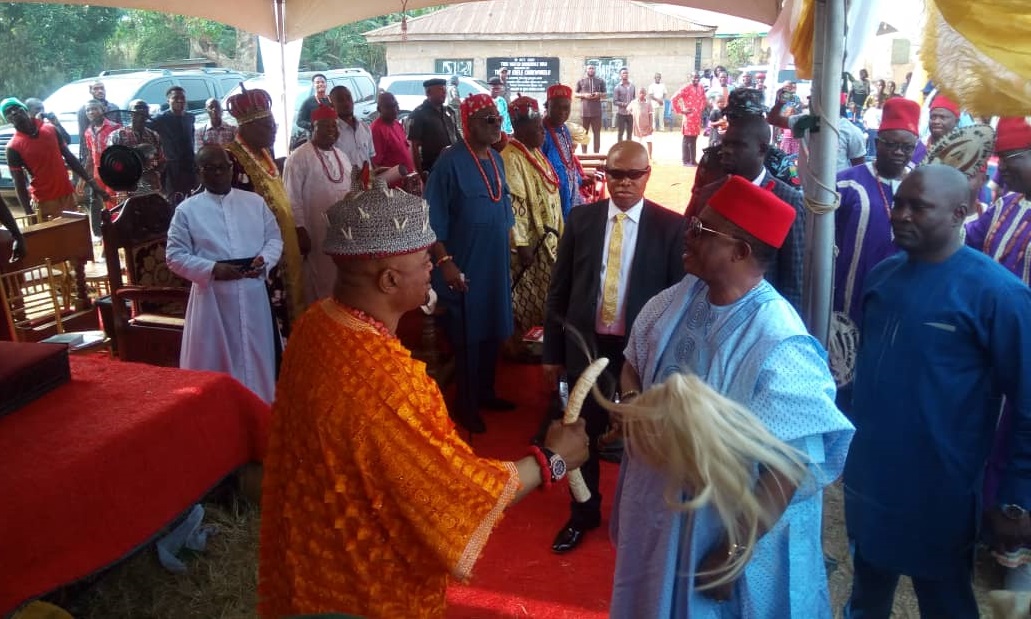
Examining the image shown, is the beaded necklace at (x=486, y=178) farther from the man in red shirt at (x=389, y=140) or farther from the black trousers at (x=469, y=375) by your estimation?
the man in red shirt at (x=389, y=140)

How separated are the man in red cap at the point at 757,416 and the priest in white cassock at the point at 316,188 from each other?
426 cm

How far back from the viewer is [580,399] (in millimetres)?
2084

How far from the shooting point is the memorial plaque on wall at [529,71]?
27000 mm

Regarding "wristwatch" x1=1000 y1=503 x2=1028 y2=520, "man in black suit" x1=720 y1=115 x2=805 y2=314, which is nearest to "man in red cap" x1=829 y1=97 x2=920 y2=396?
"man in black suit" x1=720 y1=115 x2=805 y2=314

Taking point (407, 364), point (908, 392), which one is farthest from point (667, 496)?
point (908, 392)

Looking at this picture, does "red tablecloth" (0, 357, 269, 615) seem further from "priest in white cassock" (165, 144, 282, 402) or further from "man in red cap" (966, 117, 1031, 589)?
"man in red cap" (966, 117, 1031, 589)

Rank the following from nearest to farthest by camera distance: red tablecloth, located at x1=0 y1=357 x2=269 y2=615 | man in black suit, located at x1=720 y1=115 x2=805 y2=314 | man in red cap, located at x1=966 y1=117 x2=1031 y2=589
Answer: red tablecloth, located at x1=0 y1=357 x2=269 y2=615 → man in black suit, located at x1=720 y1=115 x2=805 y2=314 → man in red cap, located at x1=966 y1=117 x2=1031 y2=589

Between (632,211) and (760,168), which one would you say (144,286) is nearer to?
(632,211)

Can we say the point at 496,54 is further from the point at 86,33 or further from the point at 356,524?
the point at 356,524

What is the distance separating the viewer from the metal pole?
2.76 m

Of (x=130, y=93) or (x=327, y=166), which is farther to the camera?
(x=130, y=93)

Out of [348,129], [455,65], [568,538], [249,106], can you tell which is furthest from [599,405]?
[455,65]

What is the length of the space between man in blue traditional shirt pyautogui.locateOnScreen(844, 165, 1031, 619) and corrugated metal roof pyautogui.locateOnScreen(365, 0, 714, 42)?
25.8 metres

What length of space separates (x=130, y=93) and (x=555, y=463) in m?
16.1
